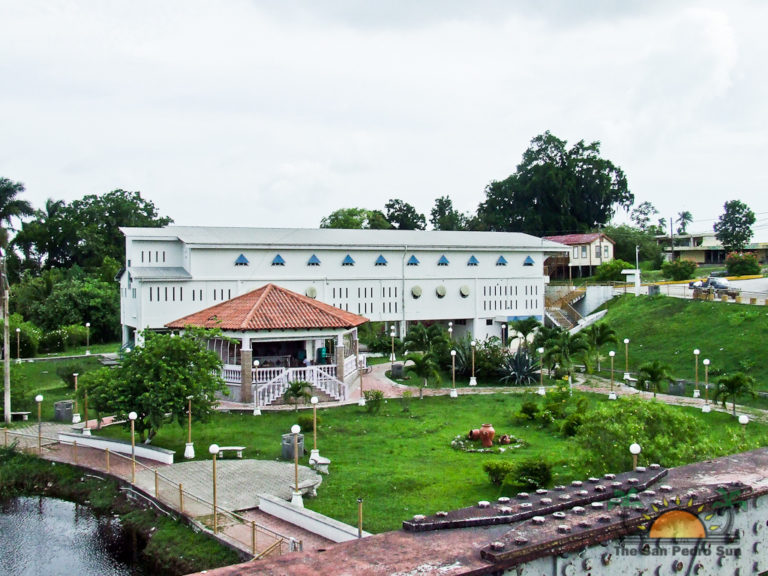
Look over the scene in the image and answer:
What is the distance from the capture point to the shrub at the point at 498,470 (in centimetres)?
1573

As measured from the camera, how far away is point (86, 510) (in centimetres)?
1702

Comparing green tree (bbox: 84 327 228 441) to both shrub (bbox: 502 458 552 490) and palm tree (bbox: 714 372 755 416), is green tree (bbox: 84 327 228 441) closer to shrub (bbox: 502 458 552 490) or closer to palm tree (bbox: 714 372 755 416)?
shrub (bbox: 502 458 552 490)

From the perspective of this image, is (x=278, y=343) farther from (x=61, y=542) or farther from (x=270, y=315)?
(x=61, y=542)

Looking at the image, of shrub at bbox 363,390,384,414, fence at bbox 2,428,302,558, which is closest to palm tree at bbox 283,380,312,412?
shrub at bbox 363,390,384,414

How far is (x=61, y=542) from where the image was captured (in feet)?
50.1

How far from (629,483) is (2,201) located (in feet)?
183

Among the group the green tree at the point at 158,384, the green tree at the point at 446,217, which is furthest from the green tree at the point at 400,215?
the green tree at the point at 158,384

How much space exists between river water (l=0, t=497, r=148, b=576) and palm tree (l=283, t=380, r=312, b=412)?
8.53 m

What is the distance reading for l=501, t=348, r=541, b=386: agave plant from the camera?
31.1 meters

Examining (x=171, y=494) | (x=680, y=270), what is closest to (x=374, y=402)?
(x=171, y=494)

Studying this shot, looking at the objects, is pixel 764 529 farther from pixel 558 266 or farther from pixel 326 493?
pixel 558 266

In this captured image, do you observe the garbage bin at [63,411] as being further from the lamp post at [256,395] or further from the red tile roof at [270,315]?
the lamp post at [256,395]

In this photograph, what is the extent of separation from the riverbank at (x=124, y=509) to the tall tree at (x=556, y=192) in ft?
181

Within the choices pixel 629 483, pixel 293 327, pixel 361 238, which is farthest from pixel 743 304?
pixel 629 483
